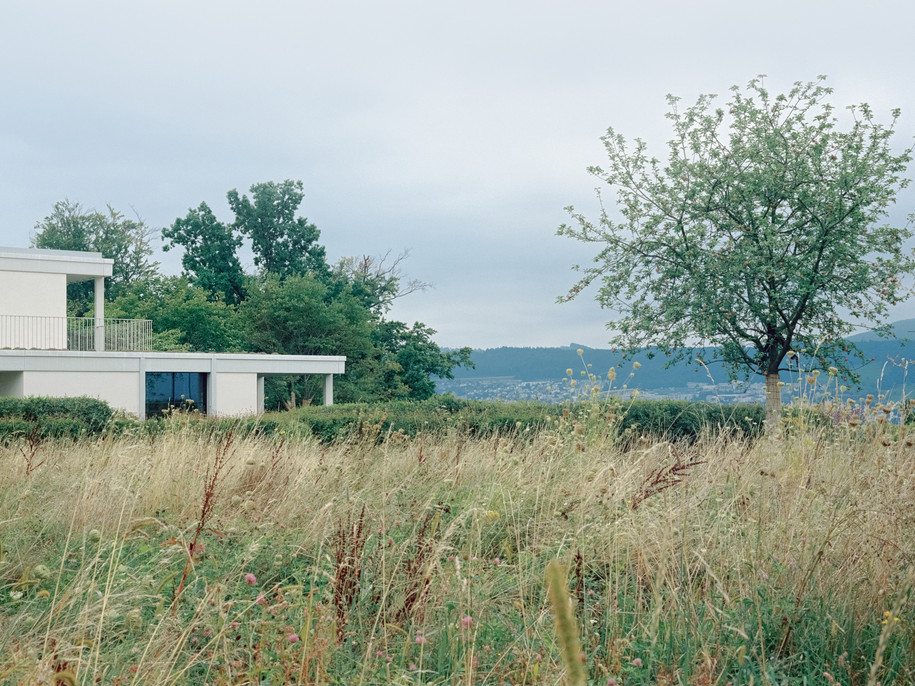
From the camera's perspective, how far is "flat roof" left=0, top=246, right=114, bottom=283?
2311 centimetres

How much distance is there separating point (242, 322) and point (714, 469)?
104 feet

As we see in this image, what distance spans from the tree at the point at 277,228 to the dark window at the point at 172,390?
12.5 meters

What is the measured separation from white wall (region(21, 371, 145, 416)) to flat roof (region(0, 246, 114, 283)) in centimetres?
382

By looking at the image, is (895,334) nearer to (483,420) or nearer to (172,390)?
(483,420)

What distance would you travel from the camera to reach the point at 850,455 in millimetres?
5391

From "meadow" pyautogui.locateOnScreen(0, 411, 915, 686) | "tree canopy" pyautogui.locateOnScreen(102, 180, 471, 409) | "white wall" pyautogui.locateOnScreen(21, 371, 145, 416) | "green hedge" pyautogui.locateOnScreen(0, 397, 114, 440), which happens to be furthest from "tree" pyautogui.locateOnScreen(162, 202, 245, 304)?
"meadow" pyautogui.locateOnScreen(0, 411, 915, 686)

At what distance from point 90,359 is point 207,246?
17102 mm

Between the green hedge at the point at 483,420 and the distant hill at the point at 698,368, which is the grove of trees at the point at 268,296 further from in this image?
the green hedge at the point at 483,420

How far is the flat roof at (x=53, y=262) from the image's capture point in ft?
75.8

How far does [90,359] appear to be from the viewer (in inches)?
893

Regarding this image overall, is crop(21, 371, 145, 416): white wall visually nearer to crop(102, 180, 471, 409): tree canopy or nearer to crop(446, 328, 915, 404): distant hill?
crop(102, 180, 471, 409): tree canopy

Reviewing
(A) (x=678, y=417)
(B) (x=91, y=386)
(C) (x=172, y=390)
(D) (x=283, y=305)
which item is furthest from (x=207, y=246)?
(A) (x=678, y=417)

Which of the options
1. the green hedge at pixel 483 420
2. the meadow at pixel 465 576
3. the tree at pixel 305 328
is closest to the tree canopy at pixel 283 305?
the tree at pixel 305 328

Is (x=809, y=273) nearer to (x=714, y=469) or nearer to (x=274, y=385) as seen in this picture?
(x=714, y=469)
